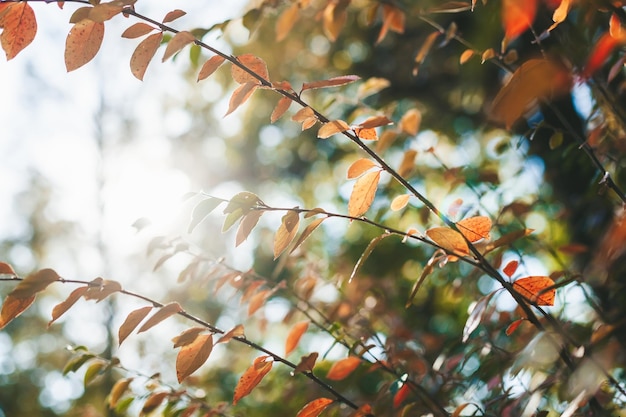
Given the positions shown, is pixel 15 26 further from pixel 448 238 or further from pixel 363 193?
pixel 448 238

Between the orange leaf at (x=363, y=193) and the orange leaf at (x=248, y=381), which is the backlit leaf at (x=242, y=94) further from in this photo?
the orange leaf at (x=248, y=381)

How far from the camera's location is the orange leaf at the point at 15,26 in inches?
25.0

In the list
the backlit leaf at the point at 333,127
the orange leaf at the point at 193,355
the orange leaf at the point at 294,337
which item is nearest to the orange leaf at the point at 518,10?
the backlit leaf at the point at 333,127

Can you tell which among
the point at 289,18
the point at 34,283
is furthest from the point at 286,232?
the point at 289,18

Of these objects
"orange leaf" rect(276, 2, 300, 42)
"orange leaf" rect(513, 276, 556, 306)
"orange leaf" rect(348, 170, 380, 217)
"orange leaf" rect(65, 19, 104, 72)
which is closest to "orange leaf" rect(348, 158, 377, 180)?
"orange leaf" rect(348, 170, 380, 217)

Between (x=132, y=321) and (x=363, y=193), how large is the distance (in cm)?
38

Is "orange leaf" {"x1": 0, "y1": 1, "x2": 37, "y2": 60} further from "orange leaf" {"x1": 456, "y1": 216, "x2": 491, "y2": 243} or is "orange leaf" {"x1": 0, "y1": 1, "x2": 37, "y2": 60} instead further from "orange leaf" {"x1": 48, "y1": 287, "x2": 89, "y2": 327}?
"orange leaf" {"x1": 456, "y1": 216, "x2": 491, "y2": 243}

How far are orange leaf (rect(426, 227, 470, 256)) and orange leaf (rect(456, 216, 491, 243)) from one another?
0.04 meters

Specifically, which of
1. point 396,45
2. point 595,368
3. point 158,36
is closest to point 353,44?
point 396,45

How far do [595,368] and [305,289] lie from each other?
1003 mm

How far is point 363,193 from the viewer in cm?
73

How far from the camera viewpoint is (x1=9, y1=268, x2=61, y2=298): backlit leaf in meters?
0.65

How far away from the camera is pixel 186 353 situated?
0.74 metres

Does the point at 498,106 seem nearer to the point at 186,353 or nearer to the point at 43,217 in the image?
the point at 186,353
